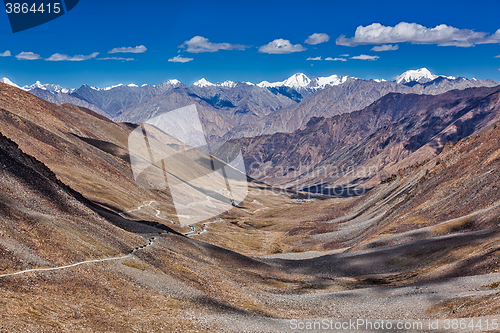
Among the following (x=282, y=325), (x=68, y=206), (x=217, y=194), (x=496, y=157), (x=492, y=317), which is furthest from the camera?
(x=217, y=194)

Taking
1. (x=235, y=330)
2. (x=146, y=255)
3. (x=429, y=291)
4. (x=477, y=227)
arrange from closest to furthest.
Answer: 1. (x=235, y=330)
2. (x=429, y=291)
3. (x=146, y=255)
4. (x=477, y=227)

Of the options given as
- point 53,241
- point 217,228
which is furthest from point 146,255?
point 217,228

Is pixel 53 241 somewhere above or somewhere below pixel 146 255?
above

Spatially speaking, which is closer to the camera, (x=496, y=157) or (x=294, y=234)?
(x=496, y=157)

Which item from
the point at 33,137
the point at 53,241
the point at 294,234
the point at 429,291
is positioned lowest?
the point at 294,234

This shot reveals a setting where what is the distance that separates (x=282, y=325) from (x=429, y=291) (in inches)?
625

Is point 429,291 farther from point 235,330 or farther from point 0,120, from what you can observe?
point 0,120

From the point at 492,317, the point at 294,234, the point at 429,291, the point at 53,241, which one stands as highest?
the point at 53,241

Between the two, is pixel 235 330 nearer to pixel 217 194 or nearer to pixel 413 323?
pixel 413 323

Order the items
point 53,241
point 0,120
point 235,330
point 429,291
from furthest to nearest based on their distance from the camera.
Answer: point 0,120 < point 429,291 < point 53,241 < point 235,330

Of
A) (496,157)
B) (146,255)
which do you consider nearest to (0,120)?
(146,255)

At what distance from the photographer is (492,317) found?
977 inches

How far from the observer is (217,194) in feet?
603

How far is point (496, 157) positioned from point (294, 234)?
54.0 m
